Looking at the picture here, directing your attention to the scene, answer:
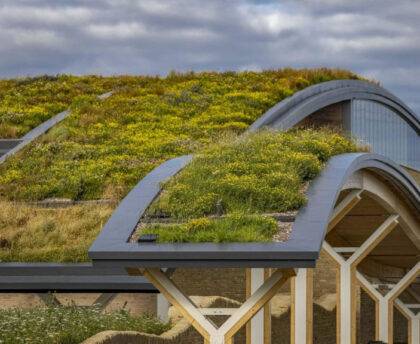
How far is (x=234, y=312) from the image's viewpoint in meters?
18.0

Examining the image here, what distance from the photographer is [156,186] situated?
2134cm

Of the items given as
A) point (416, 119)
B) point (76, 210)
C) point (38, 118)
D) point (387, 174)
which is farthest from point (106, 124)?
point (416, 119)

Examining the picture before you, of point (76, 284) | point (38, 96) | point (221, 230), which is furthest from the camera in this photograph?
point (38, 96)

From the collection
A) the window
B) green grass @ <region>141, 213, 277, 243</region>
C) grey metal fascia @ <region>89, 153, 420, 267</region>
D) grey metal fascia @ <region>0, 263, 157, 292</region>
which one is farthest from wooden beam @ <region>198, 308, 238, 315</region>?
the window

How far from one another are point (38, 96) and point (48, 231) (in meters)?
Answer: 21.0

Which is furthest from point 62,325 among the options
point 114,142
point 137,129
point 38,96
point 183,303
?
point 38,96

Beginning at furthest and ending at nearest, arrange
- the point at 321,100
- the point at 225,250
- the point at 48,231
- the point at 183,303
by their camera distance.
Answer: the point at 321,100
the point at 48,231
the point at 183,303
the point at 225,250

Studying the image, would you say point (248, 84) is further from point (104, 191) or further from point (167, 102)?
point (104, 191)

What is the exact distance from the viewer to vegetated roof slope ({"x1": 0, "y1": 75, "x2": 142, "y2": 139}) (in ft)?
152

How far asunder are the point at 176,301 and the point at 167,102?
103ft

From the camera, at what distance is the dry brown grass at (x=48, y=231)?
29.7 metres

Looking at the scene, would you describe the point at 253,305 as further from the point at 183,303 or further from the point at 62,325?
the point at 62,325

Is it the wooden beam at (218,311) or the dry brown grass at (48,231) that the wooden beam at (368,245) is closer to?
the dry brown grass at (48,231)

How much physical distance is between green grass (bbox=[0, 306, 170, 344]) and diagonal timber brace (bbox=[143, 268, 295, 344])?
6.45 ft
